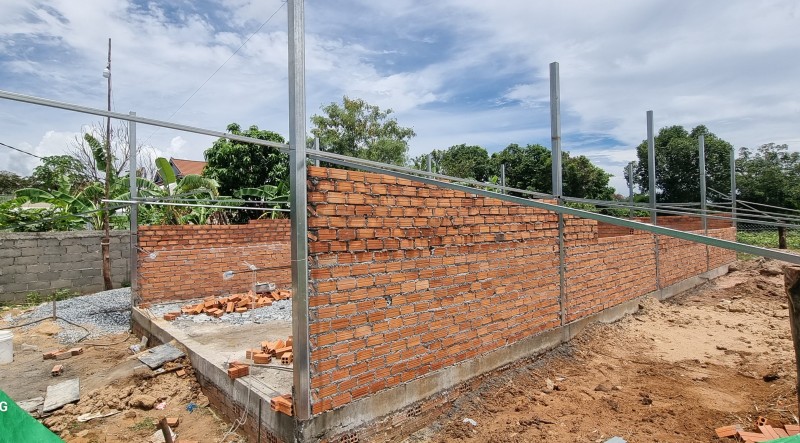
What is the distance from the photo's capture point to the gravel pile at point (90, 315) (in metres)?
7.16

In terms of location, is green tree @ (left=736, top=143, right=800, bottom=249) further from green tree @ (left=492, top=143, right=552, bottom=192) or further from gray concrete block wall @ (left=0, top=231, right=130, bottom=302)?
gray concrete block wall @ (left=0, top=231, right=130, bottom=302)

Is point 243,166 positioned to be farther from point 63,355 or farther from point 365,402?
point 365,402

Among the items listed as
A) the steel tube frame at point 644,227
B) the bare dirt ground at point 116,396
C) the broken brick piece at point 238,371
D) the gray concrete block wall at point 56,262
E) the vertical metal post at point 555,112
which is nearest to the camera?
the steel tube frame at point 644,227

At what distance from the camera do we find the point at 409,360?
3721 mm

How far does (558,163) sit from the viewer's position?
5.55 meters

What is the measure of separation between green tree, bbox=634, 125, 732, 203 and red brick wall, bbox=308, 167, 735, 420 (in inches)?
887

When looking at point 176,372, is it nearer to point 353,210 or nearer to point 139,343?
point 139,343

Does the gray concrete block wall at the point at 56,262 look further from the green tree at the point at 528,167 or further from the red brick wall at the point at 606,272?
the green tree at the point at 528,167

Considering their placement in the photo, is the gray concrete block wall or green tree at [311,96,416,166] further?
green tree at [311,96,416,166]

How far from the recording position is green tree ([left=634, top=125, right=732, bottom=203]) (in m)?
23.6

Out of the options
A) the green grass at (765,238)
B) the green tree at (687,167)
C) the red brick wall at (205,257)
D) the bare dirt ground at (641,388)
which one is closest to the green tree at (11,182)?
the red brick wall at (205,257)

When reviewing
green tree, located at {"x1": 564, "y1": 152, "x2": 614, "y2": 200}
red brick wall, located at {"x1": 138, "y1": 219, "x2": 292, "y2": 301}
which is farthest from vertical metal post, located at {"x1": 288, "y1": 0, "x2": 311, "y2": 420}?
green tree, located at {"x1": 564, "y1": 152, "x2": 614, "y2": 200}

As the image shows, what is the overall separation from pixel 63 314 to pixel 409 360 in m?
7.66

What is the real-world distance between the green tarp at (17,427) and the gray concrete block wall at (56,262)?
9977mm
